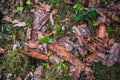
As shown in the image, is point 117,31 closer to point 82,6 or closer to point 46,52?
point 82,6

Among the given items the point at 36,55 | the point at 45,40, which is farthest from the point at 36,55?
the point at 45,40

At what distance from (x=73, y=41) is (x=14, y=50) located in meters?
1.06

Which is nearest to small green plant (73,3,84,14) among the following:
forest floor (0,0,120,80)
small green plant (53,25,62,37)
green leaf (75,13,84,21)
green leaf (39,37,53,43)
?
forest floor (0,0,120,80)

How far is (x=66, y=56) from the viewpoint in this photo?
3.93 meters

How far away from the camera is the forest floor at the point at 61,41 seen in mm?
3861

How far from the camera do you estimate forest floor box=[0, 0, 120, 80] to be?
3.86 m

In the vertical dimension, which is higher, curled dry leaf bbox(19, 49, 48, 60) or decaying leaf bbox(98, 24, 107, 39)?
decaying leaf bbox(98, 24, 107, 39)

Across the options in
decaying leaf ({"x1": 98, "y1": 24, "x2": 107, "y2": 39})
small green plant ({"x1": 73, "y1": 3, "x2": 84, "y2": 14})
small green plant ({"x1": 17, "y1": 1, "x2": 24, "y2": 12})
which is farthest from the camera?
small green plant ({"x1": 17, "y1": 1, "x2": 24, "y2": 12})

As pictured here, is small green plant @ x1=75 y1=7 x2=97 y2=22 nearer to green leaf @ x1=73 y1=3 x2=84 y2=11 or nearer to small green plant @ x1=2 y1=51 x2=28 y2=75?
green leaf @ x1=73 y1=3 x2=84 y2=11

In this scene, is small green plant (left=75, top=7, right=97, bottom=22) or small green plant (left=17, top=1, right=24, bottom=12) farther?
small green plant (left=17, top=1, right=24, bottom=12)

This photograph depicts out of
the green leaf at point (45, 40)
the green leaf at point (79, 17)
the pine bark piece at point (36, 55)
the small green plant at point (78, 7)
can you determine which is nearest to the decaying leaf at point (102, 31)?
the green leaf at point (79, 17)

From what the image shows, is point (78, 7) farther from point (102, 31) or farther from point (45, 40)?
point (45, 40)

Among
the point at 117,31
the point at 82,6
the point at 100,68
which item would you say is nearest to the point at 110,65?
the point at 100,68

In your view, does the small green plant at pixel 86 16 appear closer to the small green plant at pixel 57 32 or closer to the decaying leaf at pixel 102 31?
the decaying leaf at pixel 102 31
